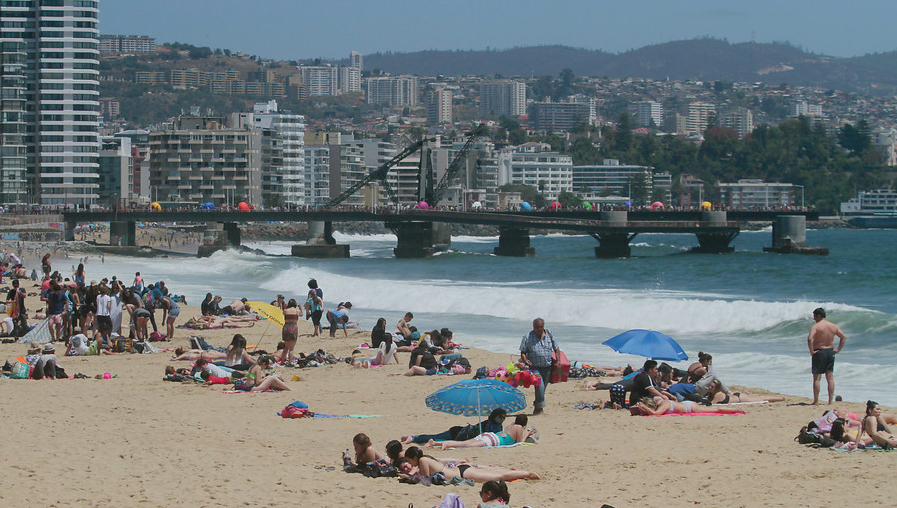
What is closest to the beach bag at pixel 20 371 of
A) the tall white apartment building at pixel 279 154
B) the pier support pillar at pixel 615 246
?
the pier support pillar at pixel 615 246

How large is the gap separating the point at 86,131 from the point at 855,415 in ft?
351

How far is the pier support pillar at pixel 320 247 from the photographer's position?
82.9 meters

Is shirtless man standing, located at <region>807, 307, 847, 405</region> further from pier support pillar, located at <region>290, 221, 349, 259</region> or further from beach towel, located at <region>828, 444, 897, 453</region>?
pier support pillar, located at <region>290, 221, 349, 259</region>

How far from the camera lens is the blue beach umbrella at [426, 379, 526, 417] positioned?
1196 centimetres

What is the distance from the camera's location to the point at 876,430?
37.1 ft

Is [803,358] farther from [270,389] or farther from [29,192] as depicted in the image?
[29,192]

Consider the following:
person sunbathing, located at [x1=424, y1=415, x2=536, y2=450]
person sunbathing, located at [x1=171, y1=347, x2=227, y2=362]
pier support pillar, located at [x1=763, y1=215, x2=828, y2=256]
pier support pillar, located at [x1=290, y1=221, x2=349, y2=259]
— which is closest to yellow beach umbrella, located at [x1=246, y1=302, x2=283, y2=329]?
person sunbathing, located at [x1=171, y1=347, x2=227, y2=362]

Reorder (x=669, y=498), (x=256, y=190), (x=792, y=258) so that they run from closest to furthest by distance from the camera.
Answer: (x=669, y=498)
(x=792, y=258)
(x=256, y=190)

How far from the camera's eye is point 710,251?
8500cm

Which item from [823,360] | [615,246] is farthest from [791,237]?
[823,360]

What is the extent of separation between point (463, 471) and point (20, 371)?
8.38m

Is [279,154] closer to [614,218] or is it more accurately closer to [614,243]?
[614,218]

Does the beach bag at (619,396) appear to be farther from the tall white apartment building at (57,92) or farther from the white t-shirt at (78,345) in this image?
the tall white apartment building at (57,92)

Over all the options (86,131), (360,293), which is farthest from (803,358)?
(86,131)
